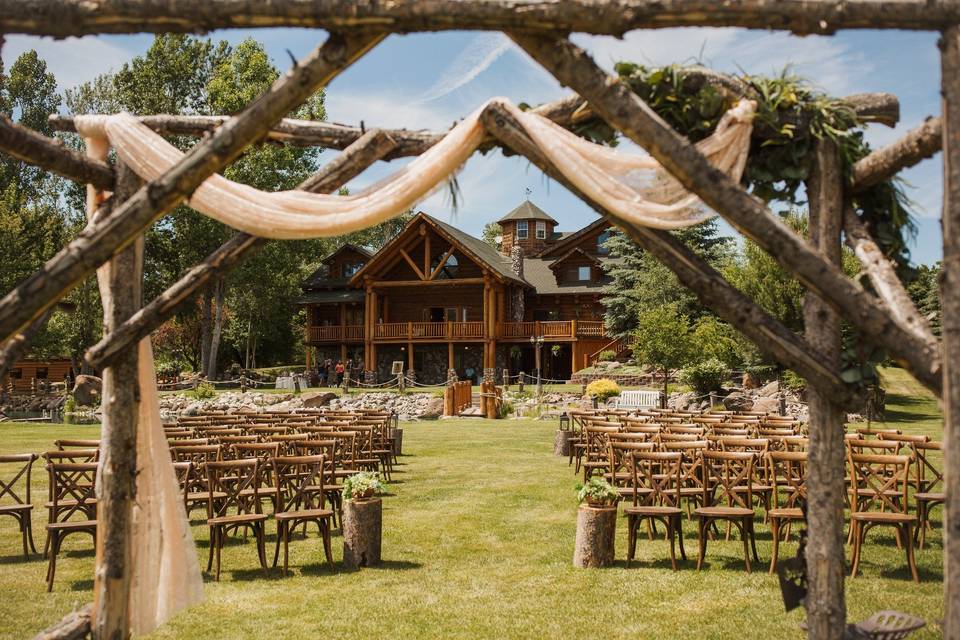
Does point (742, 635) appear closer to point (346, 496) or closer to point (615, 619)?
point (615, 619)

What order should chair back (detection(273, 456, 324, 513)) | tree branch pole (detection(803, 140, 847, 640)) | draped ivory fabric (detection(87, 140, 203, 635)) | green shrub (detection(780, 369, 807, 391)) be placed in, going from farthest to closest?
green shrub (detection(780, 369, 807, 391)) → chair back (detection(273, 456, 324, 513)) → draped ivory fabric (detection(87, 140, 203, 635)) → tree branch pole (detection(803, 140, 847, 640))

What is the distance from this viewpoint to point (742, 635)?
668 cm

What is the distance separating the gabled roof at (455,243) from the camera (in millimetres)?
37531

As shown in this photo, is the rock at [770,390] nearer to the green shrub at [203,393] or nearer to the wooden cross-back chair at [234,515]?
the wooden cross-back chair at [234,515]

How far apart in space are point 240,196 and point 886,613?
17.9 feet

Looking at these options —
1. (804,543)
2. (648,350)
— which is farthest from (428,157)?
(648,350)

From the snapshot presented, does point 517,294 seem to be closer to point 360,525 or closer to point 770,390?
point 770,390

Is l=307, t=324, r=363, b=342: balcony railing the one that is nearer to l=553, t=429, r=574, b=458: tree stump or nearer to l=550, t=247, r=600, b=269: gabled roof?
l=550, t=247, r=600, b=269: gabled roof

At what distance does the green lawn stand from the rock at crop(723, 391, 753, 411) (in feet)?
47.8

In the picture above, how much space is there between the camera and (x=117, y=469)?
240 inches

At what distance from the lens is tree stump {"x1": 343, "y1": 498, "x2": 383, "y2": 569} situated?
29.0 ft

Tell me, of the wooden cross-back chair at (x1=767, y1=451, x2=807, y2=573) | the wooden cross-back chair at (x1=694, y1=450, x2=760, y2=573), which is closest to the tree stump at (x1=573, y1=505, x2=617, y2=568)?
the wooden cross-back chair at (x1=694, y1=450, x2=760, y2=573)

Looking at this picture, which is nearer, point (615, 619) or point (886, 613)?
point (886, 613)

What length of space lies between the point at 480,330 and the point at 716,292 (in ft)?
111
